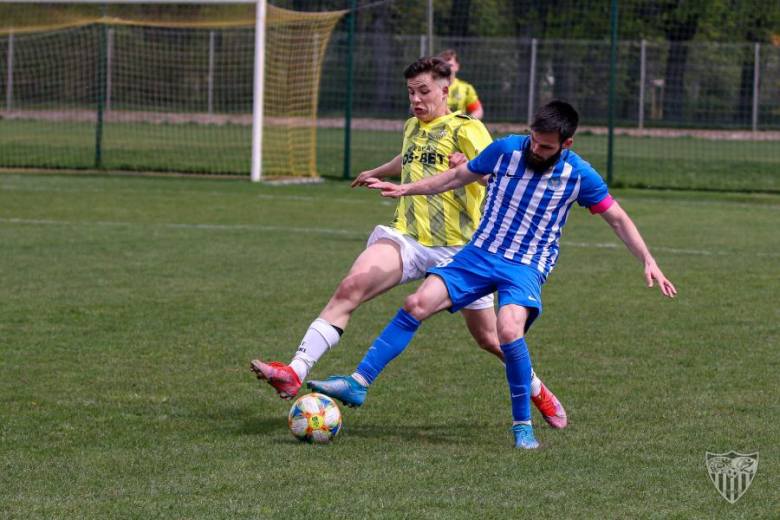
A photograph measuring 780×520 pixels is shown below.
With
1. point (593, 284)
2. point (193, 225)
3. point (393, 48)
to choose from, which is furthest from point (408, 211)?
point (393, 48)

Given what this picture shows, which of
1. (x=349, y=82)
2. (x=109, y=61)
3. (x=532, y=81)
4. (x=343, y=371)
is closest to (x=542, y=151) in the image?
(x=343, y=371)

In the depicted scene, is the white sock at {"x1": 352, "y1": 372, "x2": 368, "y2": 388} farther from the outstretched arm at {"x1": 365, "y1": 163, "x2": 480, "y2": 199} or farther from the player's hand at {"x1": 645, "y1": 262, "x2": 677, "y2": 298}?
the player's hand at {"x1": 645, "y1": 262, "x2": 677, "y2": 298}

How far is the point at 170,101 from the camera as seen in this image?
1043 inches

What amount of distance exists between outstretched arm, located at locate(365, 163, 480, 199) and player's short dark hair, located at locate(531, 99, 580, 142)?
1.62 feet

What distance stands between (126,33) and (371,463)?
21742mm

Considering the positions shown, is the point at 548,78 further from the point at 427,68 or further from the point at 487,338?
the point at 487,338

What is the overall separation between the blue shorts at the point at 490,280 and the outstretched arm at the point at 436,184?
13.2 inches

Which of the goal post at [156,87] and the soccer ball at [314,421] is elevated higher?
the goal post at [156,87]

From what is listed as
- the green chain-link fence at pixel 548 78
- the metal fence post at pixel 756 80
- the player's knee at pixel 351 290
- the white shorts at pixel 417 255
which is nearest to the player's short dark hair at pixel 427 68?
the white shorts at pixel 417 255

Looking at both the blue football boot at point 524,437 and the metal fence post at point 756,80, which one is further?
the metal fence post at point 756,80

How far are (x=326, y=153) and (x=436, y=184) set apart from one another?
705 inches

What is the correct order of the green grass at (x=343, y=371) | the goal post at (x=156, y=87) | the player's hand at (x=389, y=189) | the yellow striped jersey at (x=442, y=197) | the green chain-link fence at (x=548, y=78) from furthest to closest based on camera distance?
1. the green chain-link fence at (x=548, y=78)
2. the goal post at (x=156, y=87)
3. the yellow striped jersey at (x=442, y=197)
4. the player's hand at (x=389, y=189)
5. the green grass at (x=343, y=371)

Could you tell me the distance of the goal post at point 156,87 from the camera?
66.3 ft

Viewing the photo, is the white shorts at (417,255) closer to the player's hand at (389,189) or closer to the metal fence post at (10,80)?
the player's hand at (389,189)
